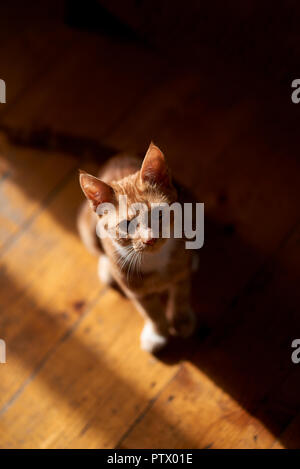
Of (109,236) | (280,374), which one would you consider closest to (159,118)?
(109,236)

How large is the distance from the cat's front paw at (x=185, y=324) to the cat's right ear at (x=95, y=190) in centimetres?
48

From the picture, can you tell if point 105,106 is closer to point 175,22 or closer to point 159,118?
point 159,118

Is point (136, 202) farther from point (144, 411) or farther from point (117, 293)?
point (144, 411)

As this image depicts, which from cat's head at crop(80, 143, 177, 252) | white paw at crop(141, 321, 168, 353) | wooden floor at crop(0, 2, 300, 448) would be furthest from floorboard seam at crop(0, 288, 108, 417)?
cat's head at crop(80, 143, 177, 252)

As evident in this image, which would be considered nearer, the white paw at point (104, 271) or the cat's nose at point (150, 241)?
the cat's nose at point (150, 241)

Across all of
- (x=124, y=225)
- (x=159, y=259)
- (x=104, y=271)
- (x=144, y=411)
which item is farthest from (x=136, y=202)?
(x=144, y=411)

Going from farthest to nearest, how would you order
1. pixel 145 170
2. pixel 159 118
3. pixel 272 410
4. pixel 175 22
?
1. pixel 159 118
2. pixel 175 22
3. pixel 272 410
4. pixel 145 170

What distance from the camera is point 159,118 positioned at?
1.80m

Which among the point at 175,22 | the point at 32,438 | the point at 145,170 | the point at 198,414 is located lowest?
the point at 32,438

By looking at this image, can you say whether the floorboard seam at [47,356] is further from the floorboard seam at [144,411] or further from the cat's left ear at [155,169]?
the cat's left ear at [155,169]

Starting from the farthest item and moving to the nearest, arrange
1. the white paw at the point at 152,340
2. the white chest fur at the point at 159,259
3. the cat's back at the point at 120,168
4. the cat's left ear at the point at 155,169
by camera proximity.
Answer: the white paw at the point at 152,340, the cat's back at the point at 120,168, the white chest fur at the point at 159,259, the cat's left ear at the point at 155,169

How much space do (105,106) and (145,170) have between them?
795mm

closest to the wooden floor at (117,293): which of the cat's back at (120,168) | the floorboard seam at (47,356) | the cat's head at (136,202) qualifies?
the floorboard seam at (47,356)

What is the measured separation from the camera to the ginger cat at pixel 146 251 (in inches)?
45.4
